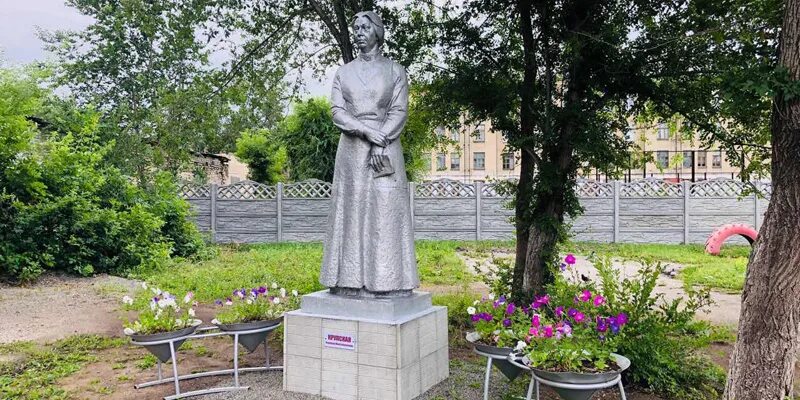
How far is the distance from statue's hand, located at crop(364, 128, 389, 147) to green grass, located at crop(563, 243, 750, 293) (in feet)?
14.8

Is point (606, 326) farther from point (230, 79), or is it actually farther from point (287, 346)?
point (230, 79)

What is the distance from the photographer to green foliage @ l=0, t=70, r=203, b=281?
9141 millimetres

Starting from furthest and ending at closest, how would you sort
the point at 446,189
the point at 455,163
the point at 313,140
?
1. the point at 455,163
2. the point at 313,140
3. the point at 446,189

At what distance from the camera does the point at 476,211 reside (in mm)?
14602

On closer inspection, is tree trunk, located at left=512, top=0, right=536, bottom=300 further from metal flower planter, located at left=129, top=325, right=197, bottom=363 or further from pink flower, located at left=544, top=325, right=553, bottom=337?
metal flower planter, located at left=129, top=325, right=197, bottom=363

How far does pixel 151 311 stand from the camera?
164 inches

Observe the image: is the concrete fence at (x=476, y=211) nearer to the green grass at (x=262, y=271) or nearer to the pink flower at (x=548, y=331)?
the green grass at (x=262, y=271)

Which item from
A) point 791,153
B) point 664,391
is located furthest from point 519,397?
point 791,153

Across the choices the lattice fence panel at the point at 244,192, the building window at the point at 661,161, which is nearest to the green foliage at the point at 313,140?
the lattice fence panel at the point at 244,192

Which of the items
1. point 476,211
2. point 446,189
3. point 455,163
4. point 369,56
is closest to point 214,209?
point 446,189

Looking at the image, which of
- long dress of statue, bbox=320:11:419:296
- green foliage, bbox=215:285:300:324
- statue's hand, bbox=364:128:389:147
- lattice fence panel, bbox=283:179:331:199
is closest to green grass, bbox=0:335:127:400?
green foliage, bbox=215:285:300:324

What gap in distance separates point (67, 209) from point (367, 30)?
25.0 ft

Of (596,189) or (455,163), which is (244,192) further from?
(455,163)

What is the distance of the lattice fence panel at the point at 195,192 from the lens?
14.3m
